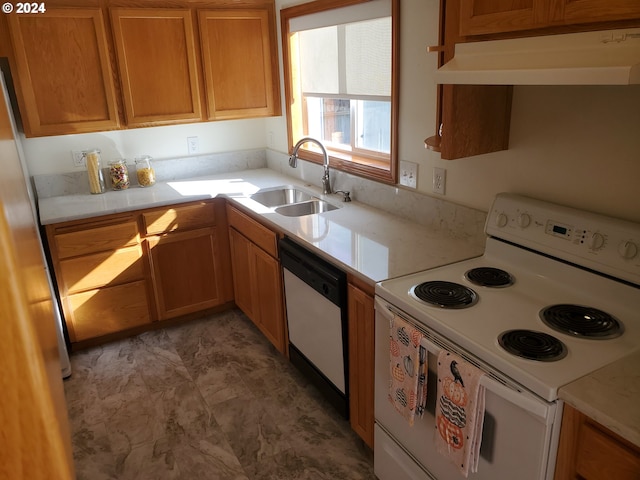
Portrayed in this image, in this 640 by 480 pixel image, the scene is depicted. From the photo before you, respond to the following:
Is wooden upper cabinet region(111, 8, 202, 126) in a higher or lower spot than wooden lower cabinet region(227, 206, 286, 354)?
higher

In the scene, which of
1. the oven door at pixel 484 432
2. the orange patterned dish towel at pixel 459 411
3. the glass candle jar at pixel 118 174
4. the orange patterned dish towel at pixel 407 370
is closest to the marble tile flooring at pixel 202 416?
the oven door at pixel 484 432

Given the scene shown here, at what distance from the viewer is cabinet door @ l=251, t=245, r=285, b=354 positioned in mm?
2656

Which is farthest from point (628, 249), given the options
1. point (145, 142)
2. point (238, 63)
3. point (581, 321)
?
→ point (145, 142)

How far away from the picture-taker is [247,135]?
383 cm

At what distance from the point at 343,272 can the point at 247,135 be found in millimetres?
2157

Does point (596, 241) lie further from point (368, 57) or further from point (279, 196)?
point (279, 196)

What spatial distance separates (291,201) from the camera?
3.28 metres

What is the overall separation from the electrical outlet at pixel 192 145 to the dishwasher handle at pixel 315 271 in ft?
5.07

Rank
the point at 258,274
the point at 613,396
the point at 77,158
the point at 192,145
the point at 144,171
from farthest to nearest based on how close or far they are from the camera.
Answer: the point at 192,145
the point at 144,171
the point at 77,158
the point at 258,274
the point at 613,396

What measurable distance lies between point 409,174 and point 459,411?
4.31 feet

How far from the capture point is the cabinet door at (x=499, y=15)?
4.30 ft

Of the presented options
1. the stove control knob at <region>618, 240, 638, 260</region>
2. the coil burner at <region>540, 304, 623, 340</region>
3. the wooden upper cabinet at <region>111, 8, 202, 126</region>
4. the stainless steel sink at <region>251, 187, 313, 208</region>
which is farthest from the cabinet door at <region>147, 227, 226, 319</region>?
the stove control knob at <region>618, 240, 638, 260</region>

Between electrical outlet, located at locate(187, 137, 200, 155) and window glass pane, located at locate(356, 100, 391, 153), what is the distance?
1.32 meters

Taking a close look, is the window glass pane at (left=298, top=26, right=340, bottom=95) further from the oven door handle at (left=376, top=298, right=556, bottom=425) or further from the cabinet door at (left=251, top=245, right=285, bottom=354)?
the oven door handle at (left=376, top=298, right=556, bottom=425)
